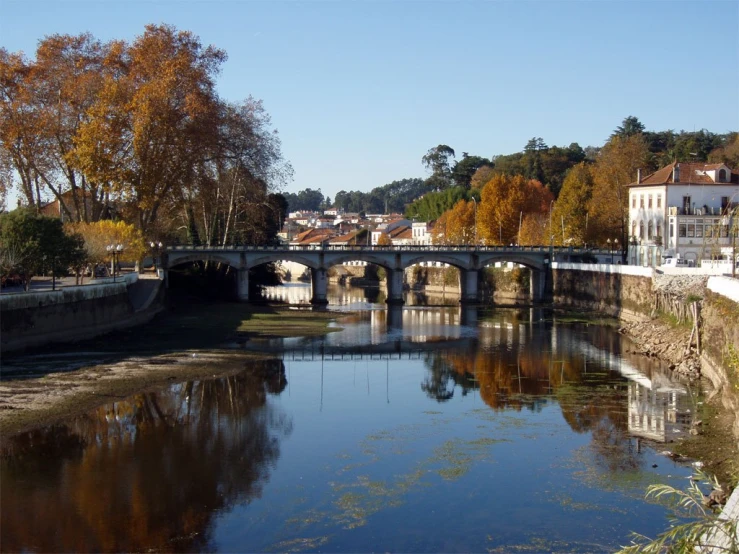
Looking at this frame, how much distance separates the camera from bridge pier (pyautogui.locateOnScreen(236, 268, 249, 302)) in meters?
76.1

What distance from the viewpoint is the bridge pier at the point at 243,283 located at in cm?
7612

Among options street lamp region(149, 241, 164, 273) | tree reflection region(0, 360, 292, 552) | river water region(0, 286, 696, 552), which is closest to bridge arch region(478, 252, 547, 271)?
street lamp region(149, 241, 164, 273)

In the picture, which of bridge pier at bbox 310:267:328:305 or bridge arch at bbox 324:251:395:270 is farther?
bridge arch at bbox 324:251:395:270

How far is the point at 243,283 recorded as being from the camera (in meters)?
76.4

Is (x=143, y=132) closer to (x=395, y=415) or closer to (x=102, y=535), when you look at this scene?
(x=395, y=415)

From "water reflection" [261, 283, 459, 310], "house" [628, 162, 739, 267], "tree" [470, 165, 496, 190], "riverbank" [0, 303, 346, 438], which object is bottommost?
"riverbank" [0, 303, 346, 438]

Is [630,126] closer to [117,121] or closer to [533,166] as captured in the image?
[533,166]

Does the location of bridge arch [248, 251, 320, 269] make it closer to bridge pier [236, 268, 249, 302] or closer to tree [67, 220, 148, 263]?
bridge pier [236, 268, 249, 302]

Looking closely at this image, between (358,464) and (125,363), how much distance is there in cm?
1660

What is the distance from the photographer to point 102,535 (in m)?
16.7

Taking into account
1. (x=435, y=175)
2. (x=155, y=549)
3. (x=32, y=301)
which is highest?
(x=435, y=175)

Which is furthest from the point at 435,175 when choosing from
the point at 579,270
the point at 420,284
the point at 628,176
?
the point at 579,270

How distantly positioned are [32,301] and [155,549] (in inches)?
971

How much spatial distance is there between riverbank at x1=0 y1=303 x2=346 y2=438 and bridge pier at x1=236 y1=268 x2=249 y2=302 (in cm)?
1717
